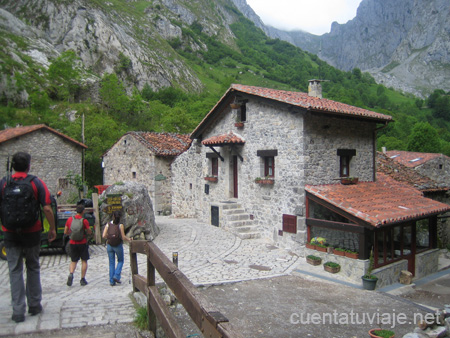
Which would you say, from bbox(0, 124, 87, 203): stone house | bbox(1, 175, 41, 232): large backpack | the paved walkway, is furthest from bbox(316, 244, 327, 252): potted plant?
bbox(0, 124, 87, 203): stone house

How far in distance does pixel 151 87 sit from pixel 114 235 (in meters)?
54.4

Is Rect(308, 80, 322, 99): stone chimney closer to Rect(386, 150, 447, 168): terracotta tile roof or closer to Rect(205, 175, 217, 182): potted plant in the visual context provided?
Rect(205, 175, 217, 182): potted plant

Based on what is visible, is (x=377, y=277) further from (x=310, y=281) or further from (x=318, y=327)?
(x=318, y=327)

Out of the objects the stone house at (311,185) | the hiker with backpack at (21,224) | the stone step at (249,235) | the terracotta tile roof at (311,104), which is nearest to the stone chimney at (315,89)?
the stone house at (311,185)

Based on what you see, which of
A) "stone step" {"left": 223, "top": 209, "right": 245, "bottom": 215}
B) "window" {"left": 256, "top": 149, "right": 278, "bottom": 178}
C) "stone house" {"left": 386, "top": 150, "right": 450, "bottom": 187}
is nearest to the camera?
"window" {"left": 256, "top": 149, "right": 278, "bottom": 178}

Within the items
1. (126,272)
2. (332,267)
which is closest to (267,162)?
(332,267)

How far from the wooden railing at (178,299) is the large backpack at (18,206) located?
153cm

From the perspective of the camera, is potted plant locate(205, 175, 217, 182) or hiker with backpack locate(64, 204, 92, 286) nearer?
hiker with backpack locate(64, 204, 92, 286)

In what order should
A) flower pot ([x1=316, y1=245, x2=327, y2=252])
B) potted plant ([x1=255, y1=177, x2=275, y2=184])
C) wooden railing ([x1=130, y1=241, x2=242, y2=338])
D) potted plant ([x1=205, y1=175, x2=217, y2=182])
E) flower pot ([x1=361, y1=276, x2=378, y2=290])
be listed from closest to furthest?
wooden railing ([x1=130, y1=241, x2=242, y2=338]) < flower pot ([x1=361, y1=276, x2=378, y2=290]) < flower pot ([x1=316, y1=245, x2=327, y2=252]) < potted plant ([x1=255, y1=177, x2=275, y2=184]) < potted plant ([x1=205, y1=175, x2=217, y2=182])

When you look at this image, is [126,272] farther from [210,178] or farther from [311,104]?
[210,178]

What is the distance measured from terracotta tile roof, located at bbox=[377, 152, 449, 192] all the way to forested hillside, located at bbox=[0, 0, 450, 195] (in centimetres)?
2049

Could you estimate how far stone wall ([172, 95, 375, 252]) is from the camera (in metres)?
12.2

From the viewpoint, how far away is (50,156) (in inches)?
794

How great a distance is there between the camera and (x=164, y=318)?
364cm
